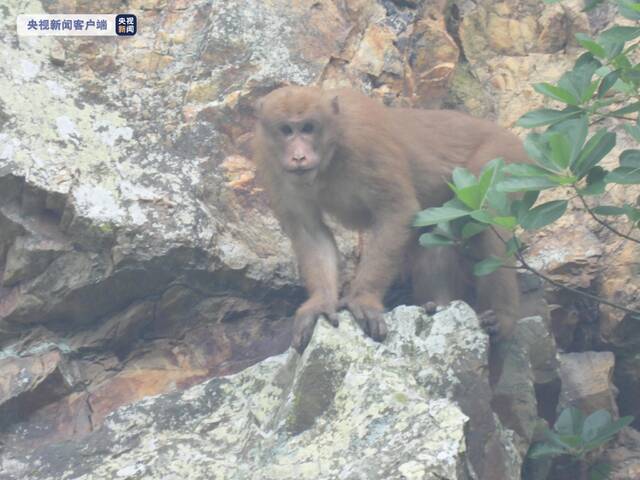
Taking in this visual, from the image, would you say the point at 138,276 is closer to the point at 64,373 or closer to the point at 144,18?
the point at 64,373

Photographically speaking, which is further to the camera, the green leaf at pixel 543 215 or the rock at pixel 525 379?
the rock at pixel 525 379

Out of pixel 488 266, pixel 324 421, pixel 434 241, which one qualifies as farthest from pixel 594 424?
pixel 324 421

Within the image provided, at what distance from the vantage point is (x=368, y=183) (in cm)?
721

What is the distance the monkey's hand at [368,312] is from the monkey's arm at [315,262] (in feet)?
0.36

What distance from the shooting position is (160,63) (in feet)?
27.6

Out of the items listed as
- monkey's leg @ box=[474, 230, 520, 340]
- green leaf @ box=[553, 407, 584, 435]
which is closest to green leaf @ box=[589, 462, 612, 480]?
green leaf @ box=[553, 407, 584, 435]

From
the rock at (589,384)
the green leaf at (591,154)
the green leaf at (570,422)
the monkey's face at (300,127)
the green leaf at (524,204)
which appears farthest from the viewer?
the rock at (589,384)

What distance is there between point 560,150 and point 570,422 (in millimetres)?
2058

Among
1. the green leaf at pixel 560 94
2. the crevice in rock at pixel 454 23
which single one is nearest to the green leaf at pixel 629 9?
the green leaf at pixel 560 94

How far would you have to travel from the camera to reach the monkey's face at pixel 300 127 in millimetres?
7018

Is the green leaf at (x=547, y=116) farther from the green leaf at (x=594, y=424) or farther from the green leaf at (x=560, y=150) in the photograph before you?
the green leaf at (x=594, y=424)

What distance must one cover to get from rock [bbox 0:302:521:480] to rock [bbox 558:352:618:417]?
129 centimetres

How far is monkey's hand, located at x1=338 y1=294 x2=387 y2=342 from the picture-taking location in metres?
6.43

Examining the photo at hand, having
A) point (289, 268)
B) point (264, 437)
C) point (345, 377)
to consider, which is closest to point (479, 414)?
point (345, 377)
